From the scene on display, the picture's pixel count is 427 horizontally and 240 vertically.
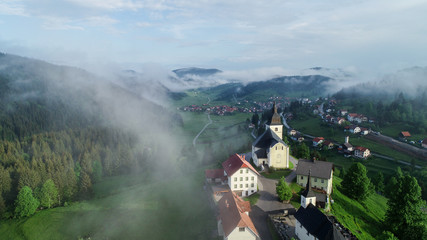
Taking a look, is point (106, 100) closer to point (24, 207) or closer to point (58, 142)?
point (58, 142)

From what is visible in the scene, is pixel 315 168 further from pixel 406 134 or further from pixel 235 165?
pixel 406 134

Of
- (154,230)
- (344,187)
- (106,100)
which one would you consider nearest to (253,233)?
(154,230)

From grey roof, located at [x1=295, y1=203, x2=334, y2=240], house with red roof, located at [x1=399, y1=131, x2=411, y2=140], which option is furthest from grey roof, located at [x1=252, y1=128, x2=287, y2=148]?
house with red roof, located at [x1=399, y1=131, x2=411, y2=140]

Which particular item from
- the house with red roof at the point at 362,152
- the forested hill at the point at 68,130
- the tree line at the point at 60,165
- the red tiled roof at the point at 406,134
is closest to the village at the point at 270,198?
the tree line at the point at 60,165

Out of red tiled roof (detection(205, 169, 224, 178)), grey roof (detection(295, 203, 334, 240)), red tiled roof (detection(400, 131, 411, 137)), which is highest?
grey roof (detection(295, 203, 334, 240))

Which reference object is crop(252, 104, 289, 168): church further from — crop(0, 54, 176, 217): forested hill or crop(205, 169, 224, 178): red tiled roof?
crop(0, 54, 176, 217): forested hill

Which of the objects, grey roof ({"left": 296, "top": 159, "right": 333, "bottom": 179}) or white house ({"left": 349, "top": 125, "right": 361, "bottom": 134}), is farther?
white house ({"left": 349, "top": 125, "right": 361, "bottom": 134})

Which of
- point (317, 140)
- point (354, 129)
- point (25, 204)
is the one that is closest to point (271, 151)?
point (25, 204)
